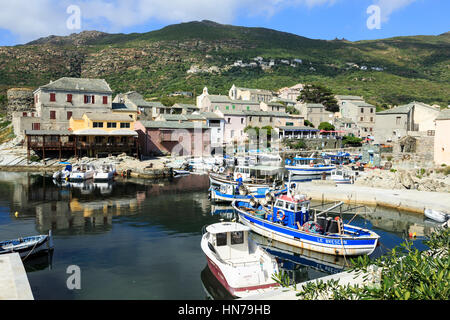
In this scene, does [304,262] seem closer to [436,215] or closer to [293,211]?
[293,211]

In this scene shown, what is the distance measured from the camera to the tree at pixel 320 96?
86750 mm

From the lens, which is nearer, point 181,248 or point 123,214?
point 181,248

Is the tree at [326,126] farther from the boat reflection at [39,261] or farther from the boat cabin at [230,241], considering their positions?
the boat reflection at [39,261]

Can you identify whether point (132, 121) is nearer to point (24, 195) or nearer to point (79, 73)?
point (24, 195)

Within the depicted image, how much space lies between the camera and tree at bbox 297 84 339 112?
8675 centimetres

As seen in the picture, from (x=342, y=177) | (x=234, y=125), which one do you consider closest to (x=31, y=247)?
(x=342, y=177)

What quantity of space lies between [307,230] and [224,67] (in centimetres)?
11842

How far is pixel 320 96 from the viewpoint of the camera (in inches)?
3494

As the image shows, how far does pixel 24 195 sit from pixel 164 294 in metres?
26.2

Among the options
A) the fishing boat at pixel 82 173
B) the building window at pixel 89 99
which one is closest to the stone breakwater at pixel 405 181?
the fishing boat at pixel 82 173

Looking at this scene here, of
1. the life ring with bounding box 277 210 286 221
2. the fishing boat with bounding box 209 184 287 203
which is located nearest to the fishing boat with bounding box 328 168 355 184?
the fishing boat with bounding box 209 184 287 203

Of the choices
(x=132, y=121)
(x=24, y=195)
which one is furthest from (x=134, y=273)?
(x=132, y=121)

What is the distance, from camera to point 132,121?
5856 cm

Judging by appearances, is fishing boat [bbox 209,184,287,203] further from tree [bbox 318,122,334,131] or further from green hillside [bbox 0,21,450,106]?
green hillside [bbox 0,21,450,106]
